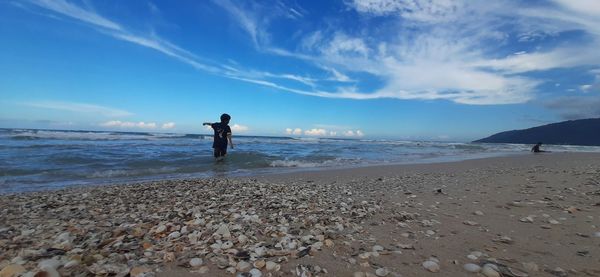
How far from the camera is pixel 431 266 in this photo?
3.25 meters

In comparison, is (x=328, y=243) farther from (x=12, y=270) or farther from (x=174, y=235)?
(x=12, y=270)

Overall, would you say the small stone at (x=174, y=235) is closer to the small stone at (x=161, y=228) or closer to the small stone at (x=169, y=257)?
the small stone at (x=161, y=228)

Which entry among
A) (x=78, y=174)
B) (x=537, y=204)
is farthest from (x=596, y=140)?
(x=78, y=174)

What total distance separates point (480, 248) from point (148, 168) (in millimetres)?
13898

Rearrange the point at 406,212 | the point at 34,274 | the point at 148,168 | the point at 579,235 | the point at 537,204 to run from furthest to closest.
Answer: the point at 148,168
the point at 537,204
the point at 406,212
the point at 579,235
the point at 34,274

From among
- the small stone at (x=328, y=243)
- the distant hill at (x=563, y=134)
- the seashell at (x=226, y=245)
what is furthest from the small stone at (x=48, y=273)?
the distant hill at (x=563, y=134)

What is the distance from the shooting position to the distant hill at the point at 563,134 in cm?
8575

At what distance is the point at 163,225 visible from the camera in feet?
14.3

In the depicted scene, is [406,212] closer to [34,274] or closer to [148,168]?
[34,274]

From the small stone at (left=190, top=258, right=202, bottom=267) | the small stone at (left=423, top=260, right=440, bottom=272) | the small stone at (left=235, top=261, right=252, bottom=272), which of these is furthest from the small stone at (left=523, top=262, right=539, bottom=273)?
the small stone at (left=190, top=258, right=202, bottom=267)

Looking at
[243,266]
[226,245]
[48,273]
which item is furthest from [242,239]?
[48,273]

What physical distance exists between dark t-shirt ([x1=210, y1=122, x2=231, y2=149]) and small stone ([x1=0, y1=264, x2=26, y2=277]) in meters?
11.2

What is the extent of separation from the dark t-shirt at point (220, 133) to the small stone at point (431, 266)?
1192cm

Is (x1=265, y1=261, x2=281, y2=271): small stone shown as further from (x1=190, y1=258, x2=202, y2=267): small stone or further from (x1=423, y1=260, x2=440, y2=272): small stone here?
(x1=423, y1=260, x2=440, y2=272): small stone
